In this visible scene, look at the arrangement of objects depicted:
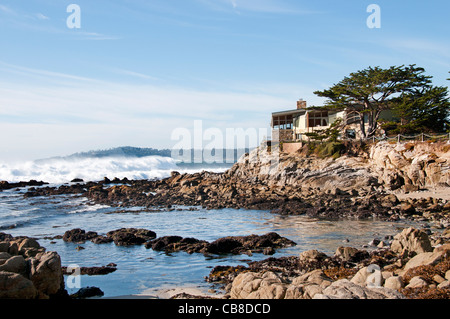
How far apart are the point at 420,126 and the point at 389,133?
11.5 ft

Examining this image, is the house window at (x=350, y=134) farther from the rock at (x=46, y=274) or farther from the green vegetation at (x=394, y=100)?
the rock at (x=46, y=274)

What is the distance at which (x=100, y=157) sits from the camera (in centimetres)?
10394

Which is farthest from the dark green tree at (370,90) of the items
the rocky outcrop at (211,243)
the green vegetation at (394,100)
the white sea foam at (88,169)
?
the white sea foam at (88,169)

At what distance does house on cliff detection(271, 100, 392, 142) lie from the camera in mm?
46406

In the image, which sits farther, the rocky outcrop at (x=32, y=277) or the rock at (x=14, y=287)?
the rocky outcrop at (x=32, y=277)

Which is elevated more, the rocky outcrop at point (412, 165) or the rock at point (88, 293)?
the rocky outcrop at point (412, 165)

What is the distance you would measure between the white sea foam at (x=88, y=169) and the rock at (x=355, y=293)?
76230 mm

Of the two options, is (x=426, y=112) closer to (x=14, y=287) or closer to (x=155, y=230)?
(x=155, y=230)

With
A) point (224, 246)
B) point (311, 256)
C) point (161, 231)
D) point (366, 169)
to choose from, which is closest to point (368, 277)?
point (311, 256)

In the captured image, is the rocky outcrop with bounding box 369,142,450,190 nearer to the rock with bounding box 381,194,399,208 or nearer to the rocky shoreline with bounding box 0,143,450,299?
the rocky shoreline with bounding box 0,143,450,299

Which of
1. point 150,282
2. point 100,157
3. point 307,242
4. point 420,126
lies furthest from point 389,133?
point 100,157

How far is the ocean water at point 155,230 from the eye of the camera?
14.0m
